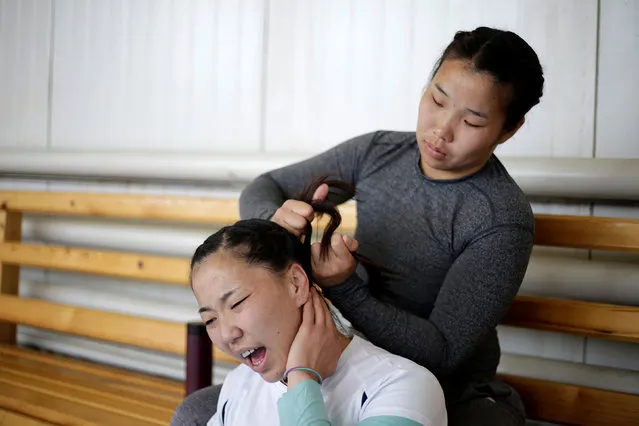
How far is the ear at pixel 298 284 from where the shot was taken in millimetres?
1171

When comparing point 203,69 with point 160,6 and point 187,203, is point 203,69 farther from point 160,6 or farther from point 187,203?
point 187,203

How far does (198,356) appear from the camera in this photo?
5.66 ft

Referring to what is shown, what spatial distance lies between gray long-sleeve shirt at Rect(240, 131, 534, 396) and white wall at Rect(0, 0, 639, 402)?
47 centimetres

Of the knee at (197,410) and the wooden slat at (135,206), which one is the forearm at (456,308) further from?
the wooden slat at (135,206)

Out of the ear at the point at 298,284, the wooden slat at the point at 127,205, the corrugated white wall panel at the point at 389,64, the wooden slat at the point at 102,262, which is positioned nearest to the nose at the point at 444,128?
the ear at the point at 298,284

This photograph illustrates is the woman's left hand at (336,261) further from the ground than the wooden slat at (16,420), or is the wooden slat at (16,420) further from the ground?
the woman's left hand at (336,261)

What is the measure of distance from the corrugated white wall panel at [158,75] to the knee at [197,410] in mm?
1049

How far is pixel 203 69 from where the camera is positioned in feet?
8.02

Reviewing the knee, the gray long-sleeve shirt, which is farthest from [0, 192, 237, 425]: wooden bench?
the gray long-sleeve shirt

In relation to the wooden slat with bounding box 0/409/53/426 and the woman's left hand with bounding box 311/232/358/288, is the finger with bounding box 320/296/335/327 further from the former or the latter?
the wooden slat with bounding box 0/409/53/426

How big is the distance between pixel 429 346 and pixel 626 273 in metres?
0.69

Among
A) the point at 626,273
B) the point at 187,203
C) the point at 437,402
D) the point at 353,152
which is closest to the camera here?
the point at 437,402

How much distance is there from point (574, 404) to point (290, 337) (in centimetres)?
86

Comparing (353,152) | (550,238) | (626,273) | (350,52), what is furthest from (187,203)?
(626,273)
